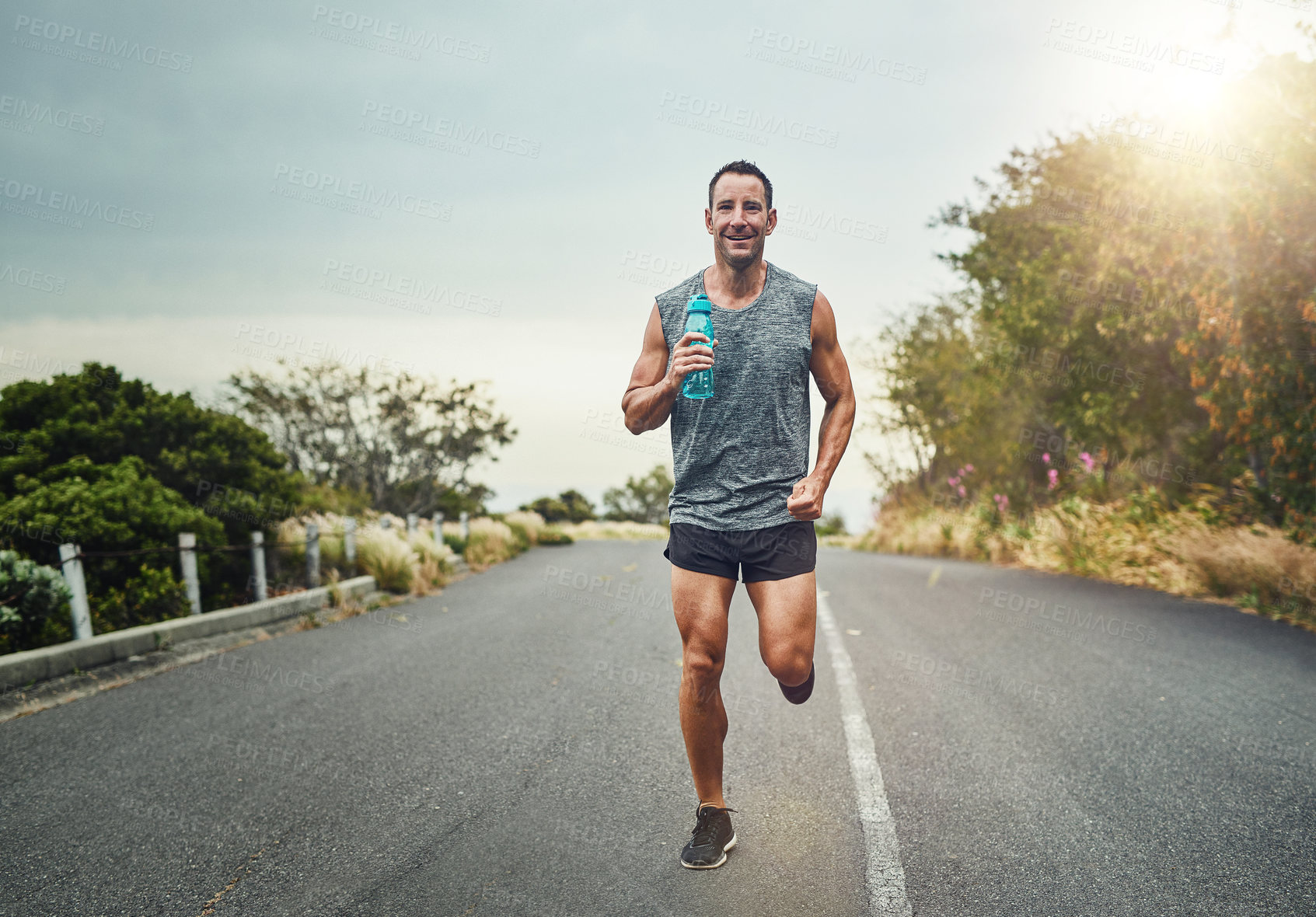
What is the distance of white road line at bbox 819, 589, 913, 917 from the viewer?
2961 mm

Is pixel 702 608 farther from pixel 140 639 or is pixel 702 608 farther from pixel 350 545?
pixel 350 545

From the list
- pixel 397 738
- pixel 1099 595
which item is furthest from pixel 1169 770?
pixel 1099 595

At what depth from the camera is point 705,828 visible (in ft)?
10.8

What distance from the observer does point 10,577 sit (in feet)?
22.1

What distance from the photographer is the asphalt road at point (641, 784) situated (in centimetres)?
306

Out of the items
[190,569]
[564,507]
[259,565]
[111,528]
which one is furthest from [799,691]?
[564,507]

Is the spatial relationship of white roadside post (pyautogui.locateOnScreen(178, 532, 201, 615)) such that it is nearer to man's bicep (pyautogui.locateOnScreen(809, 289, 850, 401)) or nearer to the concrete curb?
the concrete curb

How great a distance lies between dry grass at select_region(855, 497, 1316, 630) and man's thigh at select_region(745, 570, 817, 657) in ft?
25.4

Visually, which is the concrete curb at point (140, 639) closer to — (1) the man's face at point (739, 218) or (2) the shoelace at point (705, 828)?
(2) the shoelace at point (705, 828)

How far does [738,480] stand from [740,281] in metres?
0.78

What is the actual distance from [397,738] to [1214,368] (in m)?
11.7

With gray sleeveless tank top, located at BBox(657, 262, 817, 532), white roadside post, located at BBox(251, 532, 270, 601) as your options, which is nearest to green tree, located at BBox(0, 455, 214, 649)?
white roadside post, located at BBox(251, 532, 270, 601)

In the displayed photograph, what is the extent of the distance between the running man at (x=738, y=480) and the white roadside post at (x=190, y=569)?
22.2 feet

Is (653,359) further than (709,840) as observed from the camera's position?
Yes
